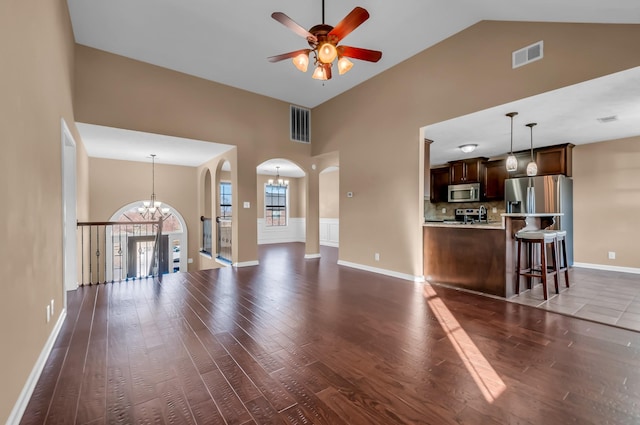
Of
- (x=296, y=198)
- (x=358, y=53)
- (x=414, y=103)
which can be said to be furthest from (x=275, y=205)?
(x=358, y=53)

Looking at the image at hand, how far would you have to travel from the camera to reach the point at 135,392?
6.01ft

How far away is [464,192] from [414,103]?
3741 mm

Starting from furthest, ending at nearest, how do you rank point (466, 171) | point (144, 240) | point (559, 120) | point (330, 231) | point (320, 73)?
point (330, 231) < point (144, 240) < point (466, 171) < point (559, 120) < point (320, 73)

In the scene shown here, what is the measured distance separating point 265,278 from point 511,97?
4.62 m

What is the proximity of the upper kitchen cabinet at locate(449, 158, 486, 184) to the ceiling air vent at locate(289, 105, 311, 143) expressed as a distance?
4.07 metres

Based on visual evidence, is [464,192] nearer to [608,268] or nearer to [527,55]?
[608,268]

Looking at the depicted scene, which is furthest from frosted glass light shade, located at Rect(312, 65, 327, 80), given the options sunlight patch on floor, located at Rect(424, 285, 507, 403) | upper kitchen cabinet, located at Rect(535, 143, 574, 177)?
upper kitchen cabinet, located at Rect(535, 143, 574, 177)

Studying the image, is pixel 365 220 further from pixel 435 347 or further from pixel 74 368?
pixel 74 368

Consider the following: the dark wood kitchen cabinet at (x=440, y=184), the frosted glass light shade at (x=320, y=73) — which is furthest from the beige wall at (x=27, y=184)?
the dark wood kitchen cabinet at (x=440, y=184)

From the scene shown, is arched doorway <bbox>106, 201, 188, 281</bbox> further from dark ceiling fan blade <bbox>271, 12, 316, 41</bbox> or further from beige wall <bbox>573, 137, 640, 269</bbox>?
beige wall <bbox>573, 137, 640, 269</bbox>

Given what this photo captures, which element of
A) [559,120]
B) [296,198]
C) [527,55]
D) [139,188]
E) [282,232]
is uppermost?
[527,55]

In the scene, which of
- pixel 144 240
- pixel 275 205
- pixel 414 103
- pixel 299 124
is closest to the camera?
pixel 414 103

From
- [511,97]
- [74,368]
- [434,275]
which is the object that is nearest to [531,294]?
[434,275]

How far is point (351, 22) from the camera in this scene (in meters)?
2.64
